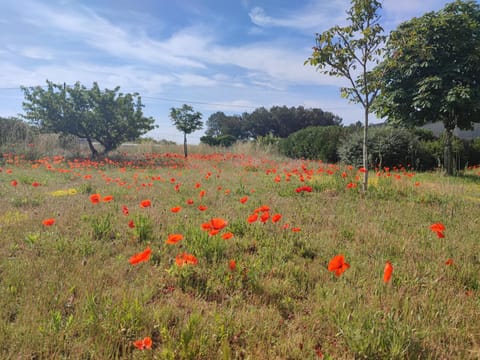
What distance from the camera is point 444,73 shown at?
9.23 m

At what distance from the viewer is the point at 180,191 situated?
20.3ft

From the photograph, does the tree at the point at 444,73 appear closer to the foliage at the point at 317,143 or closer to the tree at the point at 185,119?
the foliage at the point at 317,143

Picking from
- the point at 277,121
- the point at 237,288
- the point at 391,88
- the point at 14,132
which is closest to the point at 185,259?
the point at 237,288

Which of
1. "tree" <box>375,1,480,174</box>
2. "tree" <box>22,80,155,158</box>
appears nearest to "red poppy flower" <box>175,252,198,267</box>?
"tree" <box>375,1,480,174</box>

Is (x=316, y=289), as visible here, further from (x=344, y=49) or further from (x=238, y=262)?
(x=344, y=49)

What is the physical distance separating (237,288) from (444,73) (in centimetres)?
1085

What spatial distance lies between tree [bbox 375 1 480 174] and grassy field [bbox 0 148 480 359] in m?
6.70

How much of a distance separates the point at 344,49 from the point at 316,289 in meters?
5.36

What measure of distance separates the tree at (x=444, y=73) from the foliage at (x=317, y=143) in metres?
3.75

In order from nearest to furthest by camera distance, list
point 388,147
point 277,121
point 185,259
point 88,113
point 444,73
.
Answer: point 185,259
point 444,73
point 388,147
point 88,113
point 277,121

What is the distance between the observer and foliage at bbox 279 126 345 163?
14570 mm

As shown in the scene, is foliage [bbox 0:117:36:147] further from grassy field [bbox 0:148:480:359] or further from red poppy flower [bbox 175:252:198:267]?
red poppy flower [bbox 175:252:198:267]

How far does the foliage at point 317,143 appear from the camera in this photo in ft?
47.8

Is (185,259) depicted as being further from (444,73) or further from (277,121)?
(277,121)
